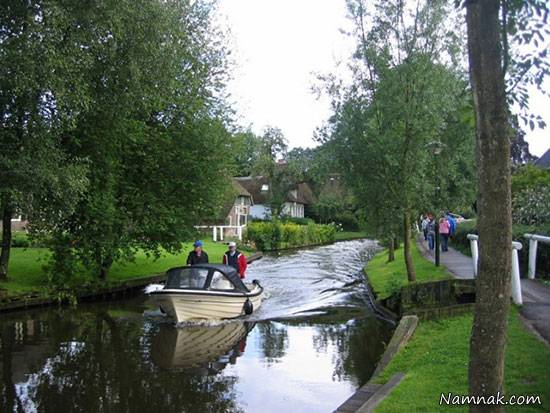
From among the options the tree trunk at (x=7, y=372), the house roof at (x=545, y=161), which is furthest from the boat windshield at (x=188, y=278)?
the house roof at (x=545, y=161)

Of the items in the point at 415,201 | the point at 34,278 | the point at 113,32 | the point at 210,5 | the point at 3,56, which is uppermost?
the point at 210,5

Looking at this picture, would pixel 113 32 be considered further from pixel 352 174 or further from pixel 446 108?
pixel 446 108

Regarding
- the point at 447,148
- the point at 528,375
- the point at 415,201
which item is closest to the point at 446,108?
the point at 447,148

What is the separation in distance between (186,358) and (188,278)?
4253 mm

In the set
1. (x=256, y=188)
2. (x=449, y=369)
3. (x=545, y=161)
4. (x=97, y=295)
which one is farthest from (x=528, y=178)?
(x=256, y=188)

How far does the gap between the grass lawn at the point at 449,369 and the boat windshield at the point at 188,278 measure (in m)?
7.38

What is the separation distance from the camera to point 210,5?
85.1 ft

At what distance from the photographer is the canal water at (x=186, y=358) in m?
9.26

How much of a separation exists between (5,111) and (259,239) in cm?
3195

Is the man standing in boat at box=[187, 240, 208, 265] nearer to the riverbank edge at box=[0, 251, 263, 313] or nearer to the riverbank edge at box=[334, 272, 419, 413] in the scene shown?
the riverbank edge at box=[0, 251, 263, 313]

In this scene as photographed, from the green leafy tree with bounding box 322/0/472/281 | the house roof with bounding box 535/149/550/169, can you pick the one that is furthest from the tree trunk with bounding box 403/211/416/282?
the house roof with bounding box 535/149/550/169

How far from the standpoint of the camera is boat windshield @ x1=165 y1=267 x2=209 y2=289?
16.1m

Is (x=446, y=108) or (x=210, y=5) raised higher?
(x=210, y=5)

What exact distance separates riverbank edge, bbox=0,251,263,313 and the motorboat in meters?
5.40
